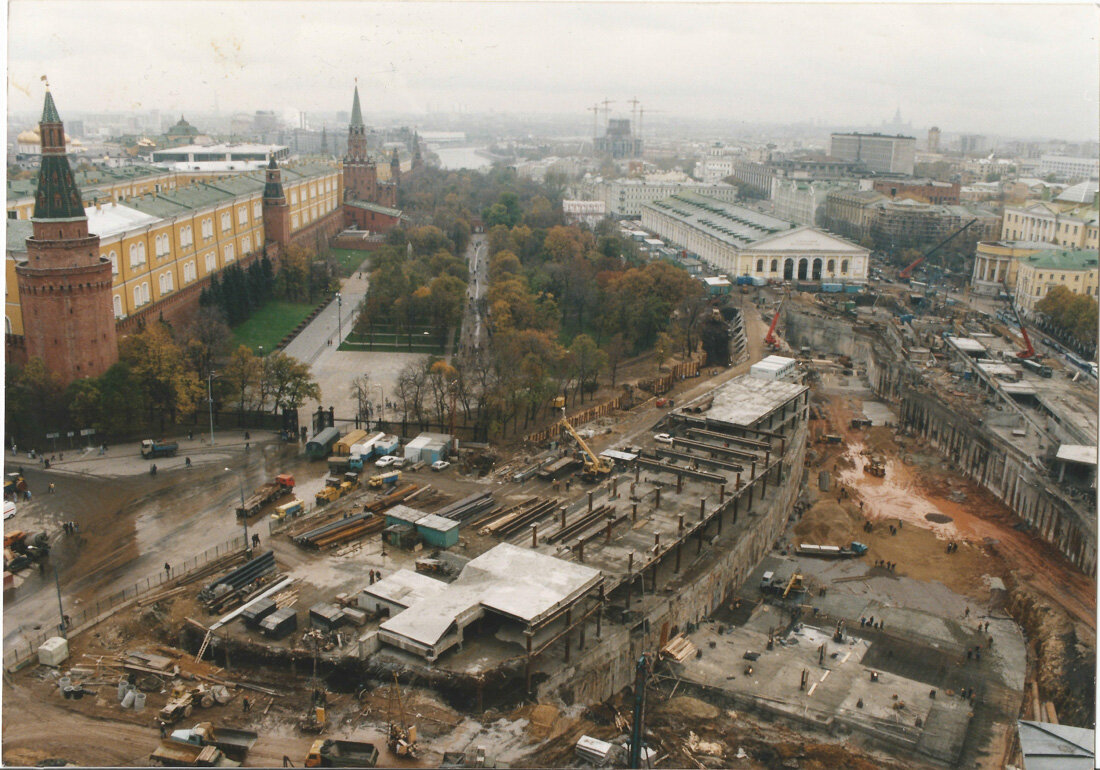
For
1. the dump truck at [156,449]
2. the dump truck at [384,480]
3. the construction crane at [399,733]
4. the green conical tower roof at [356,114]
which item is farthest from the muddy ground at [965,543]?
the green conical tower roof at [356,114]

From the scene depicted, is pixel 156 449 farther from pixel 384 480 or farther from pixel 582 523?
pixel 582 523

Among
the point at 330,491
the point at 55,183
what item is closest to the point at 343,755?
the point at 330,491

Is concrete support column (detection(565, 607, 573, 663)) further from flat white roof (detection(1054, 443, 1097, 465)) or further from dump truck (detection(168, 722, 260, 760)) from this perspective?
flat white roof (detection(1054, 443, 1097, 465))

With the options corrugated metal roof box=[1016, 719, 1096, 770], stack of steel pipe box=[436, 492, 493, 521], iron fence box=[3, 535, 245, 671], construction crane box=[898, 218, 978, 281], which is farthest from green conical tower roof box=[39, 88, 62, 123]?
construction crane box=[898, 218, 978, 281]

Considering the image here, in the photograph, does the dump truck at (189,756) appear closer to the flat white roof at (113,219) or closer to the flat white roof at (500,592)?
the flat white roof at (500,592)

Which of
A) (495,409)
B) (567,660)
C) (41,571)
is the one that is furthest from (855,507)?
(41,571)
